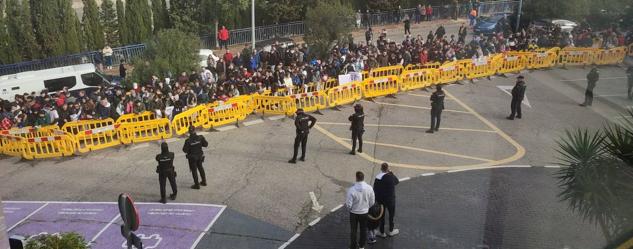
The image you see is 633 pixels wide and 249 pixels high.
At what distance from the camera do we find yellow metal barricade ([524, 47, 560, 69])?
2386 centimetres

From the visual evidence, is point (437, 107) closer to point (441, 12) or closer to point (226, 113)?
point (226, 113)

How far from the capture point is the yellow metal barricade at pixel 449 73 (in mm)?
21609

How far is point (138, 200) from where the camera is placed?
39.8 feet

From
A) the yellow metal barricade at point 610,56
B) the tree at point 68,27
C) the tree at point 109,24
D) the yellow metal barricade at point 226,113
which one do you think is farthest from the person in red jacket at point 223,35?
the yellow metal barricade at point 610,56

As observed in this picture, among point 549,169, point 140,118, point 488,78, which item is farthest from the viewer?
point 488,78

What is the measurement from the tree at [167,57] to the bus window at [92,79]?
1.44 meters

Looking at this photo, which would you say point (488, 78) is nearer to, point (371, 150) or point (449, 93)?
point (449, 93)

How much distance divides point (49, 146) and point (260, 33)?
55.2 ft

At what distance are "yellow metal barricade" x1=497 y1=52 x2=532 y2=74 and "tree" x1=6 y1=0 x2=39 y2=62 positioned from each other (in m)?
19.9

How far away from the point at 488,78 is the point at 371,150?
9.83 meters

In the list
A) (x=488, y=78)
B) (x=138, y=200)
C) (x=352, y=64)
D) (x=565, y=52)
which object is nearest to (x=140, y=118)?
(x=138, y=200)

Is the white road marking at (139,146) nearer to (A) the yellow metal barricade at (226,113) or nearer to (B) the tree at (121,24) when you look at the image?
(A) the yellow metal barricade at (226,113)

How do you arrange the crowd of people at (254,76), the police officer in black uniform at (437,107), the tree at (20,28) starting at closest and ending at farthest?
the police officer in black uniform at (437,107)
the crowd of people at (254,76)
the tree at (20,28)

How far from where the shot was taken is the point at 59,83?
20.3 meters
